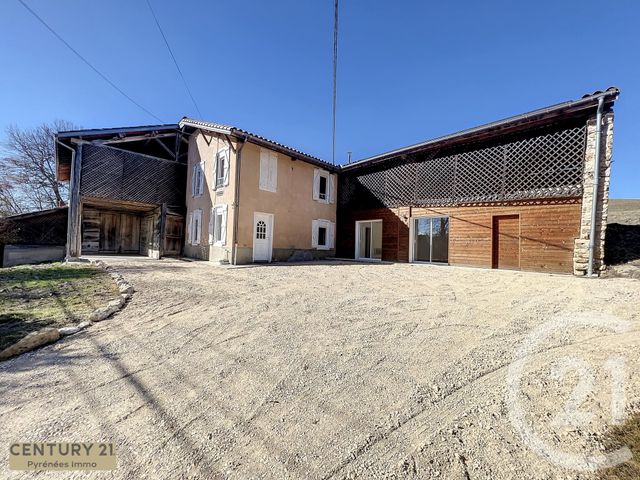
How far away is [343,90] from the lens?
44.5ft

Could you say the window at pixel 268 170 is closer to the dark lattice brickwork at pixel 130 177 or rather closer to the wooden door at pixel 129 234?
the dark lattice brickwork at pixel 130 177

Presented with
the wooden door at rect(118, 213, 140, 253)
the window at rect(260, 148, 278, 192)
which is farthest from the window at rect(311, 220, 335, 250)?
the wooden door at rect(118, 213, 140, 253)

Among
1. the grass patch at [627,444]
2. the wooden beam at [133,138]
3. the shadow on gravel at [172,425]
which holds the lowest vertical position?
the shadow on gravel at [172,425]

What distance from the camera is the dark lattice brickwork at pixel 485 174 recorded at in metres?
8.41

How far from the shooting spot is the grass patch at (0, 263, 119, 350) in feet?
11.4

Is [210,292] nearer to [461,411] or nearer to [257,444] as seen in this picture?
[257,444]

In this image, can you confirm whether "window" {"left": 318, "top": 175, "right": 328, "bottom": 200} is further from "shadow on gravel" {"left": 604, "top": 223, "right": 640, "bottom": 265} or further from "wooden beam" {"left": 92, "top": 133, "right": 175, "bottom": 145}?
"shadow on gravel" {"left": 604, "top": 223, "right": 640, "bottom": 265}

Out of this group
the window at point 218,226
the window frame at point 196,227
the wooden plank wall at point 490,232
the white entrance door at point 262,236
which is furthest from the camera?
the window frame at point 196,227

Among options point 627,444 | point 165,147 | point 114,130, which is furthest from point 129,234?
point 627,444

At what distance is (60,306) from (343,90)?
13.6 m

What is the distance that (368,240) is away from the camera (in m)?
14.9

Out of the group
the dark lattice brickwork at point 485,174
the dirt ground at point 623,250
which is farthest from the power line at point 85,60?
the dirt ground at point 623,250

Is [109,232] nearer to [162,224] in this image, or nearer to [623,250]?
[162,224]

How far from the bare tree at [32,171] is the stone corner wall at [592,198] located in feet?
91.1
